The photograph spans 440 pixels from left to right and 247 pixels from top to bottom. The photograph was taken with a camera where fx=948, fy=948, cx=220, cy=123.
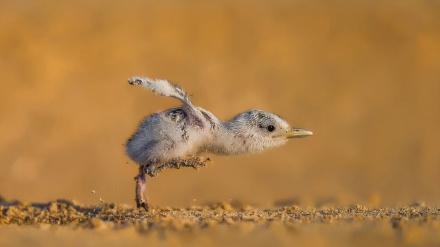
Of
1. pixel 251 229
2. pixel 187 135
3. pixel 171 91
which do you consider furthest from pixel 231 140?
pixel 251 229

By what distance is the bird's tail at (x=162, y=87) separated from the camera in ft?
29.7

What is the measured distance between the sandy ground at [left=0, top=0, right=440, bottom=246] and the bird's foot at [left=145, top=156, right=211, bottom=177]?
5.70 meters

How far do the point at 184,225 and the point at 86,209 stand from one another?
374 centimetres

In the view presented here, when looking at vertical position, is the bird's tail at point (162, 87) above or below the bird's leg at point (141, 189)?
above

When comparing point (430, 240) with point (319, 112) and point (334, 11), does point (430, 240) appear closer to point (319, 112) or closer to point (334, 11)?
point (319, 112)

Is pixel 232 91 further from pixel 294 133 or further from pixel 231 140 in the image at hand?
pixel 231 140

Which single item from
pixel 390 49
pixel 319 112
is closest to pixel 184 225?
pixel 319 112

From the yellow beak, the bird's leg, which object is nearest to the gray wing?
the bird's leg

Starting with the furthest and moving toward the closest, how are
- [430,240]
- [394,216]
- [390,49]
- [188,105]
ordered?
[390,49]
[188,105]
[394,216]
[430,240]

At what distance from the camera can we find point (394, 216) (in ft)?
27.5

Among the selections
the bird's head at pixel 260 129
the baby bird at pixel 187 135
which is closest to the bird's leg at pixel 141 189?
the baby bird at pixel 187 135

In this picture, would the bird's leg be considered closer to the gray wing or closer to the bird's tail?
the gray wing

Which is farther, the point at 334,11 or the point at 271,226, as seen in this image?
the point at 334,11

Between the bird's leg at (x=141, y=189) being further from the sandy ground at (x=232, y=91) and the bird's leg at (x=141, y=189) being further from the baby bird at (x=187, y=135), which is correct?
the sandy ground at (x=232, y=91)
